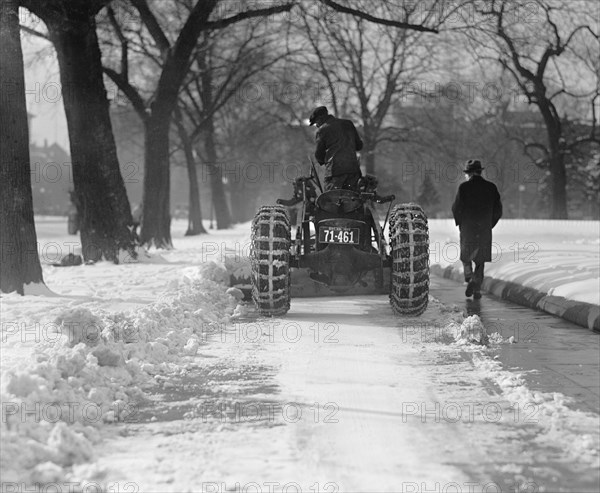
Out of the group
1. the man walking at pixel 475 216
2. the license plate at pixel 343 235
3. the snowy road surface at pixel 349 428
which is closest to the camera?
the snowy road surface at pixel 349 428

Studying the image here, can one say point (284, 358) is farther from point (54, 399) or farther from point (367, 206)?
point (367, 206)

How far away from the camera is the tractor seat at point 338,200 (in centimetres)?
924

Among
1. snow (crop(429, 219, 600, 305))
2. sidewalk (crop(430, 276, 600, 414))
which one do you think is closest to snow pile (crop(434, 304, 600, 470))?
sidewalk (crop(430, 276, 600, 414))

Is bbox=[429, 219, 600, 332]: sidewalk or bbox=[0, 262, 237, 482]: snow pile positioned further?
bbox=[429, 219, 600, 332]: sidewalk

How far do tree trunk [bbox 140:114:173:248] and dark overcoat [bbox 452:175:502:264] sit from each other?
35.0 feet

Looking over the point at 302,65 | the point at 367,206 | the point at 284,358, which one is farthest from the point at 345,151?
the point at 302,65

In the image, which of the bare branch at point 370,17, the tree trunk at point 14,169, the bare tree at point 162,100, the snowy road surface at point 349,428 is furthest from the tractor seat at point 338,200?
the bare tree at point 162,100

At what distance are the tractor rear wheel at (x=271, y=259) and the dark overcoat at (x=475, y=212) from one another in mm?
3690

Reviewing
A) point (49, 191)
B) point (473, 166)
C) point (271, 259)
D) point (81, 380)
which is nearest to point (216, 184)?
point (473, 166)

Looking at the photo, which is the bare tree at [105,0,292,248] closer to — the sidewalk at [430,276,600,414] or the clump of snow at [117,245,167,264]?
the clump of snow at [117,245,167,264]

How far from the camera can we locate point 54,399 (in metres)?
4.66

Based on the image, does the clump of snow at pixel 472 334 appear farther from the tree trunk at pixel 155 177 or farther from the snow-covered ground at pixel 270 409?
the tree trunk at pixel 155 177

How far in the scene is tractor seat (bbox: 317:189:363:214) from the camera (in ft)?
30.3

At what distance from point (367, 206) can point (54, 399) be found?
5.42 metres
